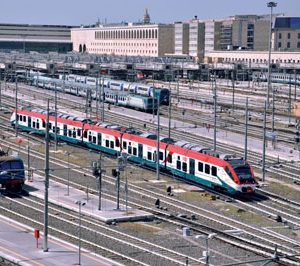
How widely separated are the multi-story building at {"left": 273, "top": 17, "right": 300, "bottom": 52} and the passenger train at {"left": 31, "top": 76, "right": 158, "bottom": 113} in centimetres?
7493

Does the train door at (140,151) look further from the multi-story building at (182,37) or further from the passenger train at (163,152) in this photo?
the multi-story building at (182,37)

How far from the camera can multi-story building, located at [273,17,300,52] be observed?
169250mm

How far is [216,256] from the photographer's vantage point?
96.0 ft

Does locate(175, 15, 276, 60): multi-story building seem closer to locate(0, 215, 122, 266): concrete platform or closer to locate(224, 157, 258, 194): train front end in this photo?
locate(224, 157, 258, 194): train front end

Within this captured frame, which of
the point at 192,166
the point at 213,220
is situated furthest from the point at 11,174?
the point at 213,220

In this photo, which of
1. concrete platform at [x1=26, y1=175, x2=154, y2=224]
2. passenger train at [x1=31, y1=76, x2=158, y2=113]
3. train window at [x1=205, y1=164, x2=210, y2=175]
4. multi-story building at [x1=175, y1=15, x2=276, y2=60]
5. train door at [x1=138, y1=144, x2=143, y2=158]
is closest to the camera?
concrete platform at [x1=26, y1=175, x2=154, y2=224]

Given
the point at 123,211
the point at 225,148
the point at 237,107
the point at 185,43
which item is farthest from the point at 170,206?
the point at 185,43

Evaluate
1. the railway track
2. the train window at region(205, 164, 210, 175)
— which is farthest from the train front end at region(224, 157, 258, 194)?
the railway track

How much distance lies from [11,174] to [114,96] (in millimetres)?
49632

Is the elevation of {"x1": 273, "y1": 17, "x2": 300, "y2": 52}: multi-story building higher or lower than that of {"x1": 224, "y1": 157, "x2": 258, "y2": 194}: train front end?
higher

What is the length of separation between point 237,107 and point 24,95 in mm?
27002

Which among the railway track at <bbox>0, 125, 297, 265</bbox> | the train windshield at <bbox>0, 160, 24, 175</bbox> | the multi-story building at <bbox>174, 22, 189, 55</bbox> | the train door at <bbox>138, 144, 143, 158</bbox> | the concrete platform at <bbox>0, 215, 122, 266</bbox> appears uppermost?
the multi-story building at <bbox>174, 22, 189, 55</bbox>

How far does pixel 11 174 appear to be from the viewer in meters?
39.8

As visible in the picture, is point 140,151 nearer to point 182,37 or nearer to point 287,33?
point 287,33
